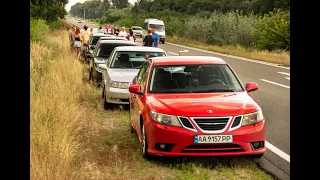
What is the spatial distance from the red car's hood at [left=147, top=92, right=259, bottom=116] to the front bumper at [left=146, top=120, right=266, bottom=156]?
229 mm

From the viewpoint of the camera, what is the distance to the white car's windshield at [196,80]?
7289 millimetres

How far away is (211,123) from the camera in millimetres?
6141

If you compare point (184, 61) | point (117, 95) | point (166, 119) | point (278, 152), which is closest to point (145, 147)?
point (166, 119)

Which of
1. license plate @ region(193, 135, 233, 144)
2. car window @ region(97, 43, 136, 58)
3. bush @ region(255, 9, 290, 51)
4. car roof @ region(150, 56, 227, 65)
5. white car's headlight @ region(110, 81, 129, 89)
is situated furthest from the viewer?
bush @ region(255, 9, 290, 51)

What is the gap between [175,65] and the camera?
776 cm

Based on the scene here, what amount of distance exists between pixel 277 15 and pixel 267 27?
3.17ft

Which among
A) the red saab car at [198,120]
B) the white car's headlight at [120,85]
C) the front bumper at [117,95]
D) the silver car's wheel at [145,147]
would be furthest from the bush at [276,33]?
the silver car's wheel at [145,147]

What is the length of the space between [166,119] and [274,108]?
17.4ft

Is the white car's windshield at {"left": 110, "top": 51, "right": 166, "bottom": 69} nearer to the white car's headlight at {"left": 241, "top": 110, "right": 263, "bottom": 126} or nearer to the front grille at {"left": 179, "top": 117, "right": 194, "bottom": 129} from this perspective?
the white car's headlight at {"left": 241, "top": 110, "right": 263, "bottom": 126}

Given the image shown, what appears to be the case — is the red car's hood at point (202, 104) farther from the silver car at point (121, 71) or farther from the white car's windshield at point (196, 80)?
the silver car at point (121, 71)

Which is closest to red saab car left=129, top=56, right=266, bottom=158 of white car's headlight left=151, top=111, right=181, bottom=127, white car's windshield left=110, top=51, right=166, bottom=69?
white car's headlight left=151, top=111, right=181, bottom=127

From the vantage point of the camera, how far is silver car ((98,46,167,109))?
10.7 meters
